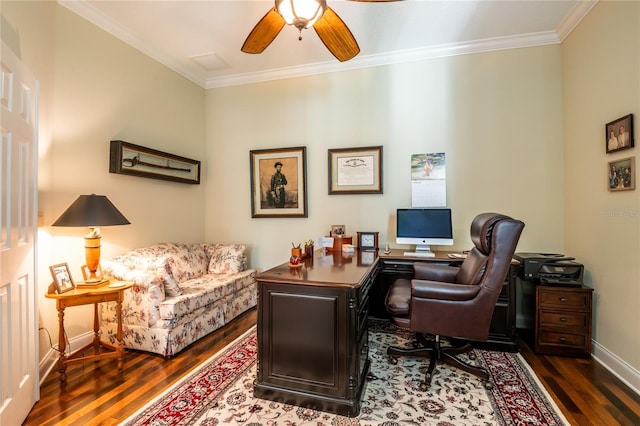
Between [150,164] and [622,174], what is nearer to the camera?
[622,174]

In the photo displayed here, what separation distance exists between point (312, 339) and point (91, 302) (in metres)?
1.75

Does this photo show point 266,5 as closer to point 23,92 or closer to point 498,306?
point 23,92

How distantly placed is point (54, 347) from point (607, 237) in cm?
459

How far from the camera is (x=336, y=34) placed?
2.16 meters

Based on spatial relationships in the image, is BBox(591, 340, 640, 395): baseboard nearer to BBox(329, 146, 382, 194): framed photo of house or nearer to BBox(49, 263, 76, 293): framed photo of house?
BBox(329, 146, 382, 194): framed photo of house

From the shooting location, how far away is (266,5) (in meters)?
2.69

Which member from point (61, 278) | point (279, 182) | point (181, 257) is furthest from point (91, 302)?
point (279, 182)

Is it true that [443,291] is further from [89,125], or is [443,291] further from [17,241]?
[89,125]

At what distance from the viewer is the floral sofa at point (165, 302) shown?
2.54 m

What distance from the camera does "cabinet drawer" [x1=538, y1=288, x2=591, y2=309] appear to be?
252cm

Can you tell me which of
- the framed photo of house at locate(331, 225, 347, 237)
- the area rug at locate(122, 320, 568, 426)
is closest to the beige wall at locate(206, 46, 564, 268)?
the framed photo of house at locate(331, 225, 347, 237)

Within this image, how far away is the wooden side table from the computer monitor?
104 inches

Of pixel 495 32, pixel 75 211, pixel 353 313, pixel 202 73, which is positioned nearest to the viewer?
pixel 353 313

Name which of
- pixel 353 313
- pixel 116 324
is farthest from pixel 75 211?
pixel 353 313
